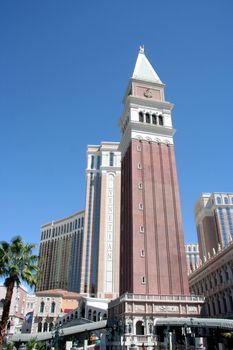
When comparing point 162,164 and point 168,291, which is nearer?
point 168,291

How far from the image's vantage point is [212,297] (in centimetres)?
5544

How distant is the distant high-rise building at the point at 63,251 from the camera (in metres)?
140

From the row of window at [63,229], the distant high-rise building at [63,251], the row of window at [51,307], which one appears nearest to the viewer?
the row of window at [51,307]

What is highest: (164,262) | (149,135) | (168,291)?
(149,135)

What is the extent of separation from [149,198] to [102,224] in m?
61.7

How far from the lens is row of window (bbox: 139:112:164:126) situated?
6338 cm

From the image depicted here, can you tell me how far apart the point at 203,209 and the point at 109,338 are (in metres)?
86.2

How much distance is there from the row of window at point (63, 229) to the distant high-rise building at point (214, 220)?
51.7 meters

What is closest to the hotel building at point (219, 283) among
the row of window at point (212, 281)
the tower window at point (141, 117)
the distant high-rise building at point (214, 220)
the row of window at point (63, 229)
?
the row of window at point (212, 281)

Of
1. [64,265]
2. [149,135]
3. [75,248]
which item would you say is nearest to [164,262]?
[149,135]

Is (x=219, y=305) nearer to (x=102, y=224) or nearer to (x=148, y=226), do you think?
(x=148, y=226)

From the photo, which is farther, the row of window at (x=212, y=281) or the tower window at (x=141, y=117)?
the tower window at (x=141, y=117)

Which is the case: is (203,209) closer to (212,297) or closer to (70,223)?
(70,223)

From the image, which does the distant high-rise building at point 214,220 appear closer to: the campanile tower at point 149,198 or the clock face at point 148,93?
the campanile tower at point 149,198
